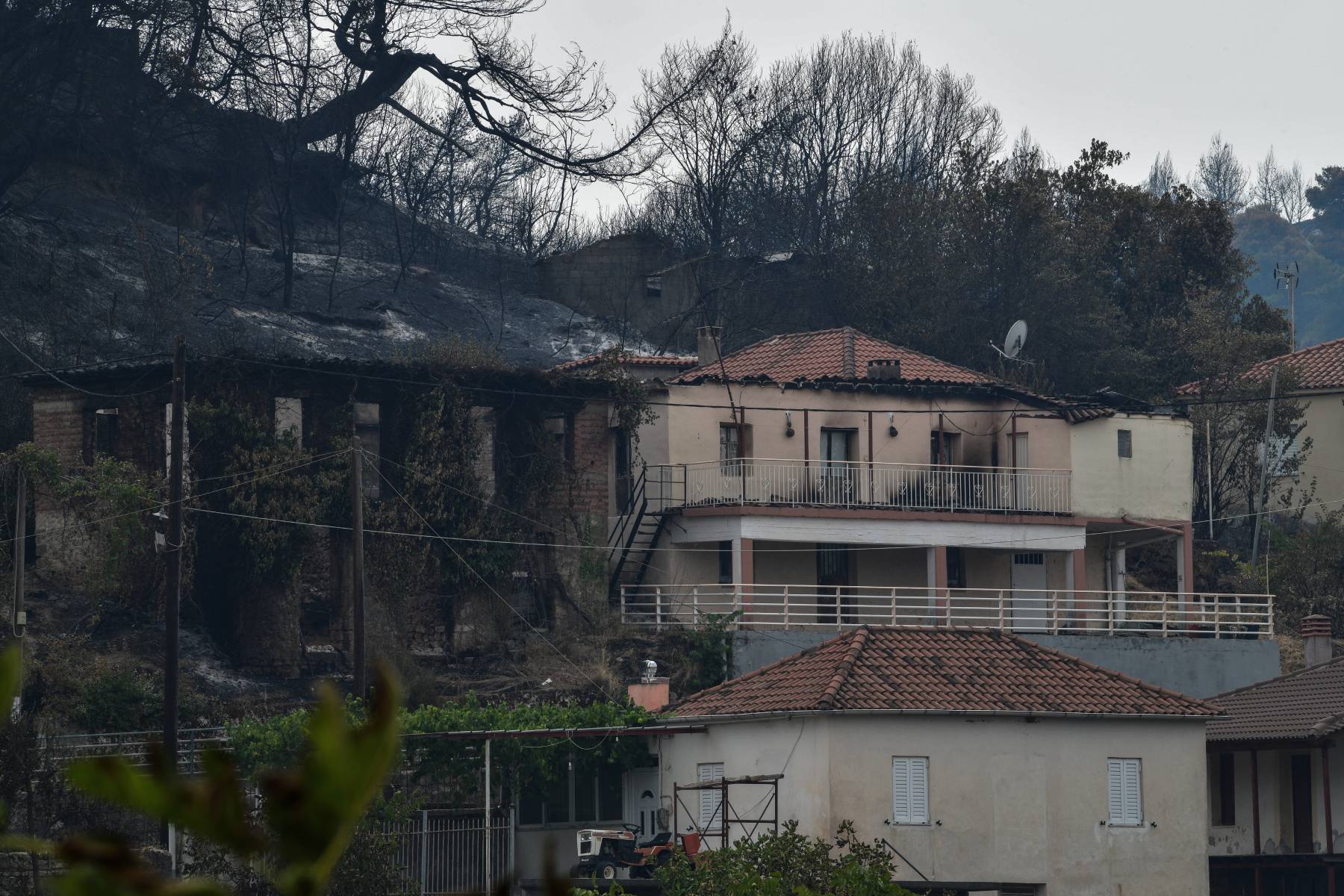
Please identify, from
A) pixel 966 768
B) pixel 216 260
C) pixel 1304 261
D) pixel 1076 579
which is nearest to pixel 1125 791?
pixel 966 768

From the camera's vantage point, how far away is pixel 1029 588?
138ft

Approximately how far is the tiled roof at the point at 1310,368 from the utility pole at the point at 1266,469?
5.17ft

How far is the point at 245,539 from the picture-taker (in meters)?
33.3

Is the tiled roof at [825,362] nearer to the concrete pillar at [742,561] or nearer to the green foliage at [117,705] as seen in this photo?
the concrete pillar at [742,561]

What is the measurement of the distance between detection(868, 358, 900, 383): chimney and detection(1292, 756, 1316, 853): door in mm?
13876

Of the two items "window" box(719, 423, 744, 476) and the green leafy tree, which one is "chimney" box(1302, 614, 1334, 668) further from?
the green leafy tree

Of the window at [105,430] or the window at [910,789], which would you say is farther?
the window at [105,430]

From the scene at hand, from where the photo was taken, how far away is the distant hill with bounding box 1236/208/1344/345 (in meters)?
145

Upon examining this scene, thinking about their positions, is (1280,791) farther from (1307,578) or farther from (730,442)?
(730,442)

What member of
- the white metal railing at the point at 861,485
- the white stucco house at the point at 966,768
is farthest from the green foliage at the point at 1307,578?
the white stucco house at the point at 966,768

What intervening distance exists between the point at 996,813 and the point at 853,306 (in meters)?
28.4

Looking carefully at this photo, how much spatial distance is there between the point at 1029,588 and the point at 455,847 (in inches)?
799

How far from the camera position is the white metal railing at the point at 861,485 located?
128ft

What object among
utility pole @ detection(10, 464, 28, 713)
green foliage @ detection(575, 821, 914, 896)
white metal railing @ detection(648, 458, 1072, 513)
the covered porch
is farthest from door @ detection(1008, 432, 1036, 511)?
utility pole @ detection(10, 464, 28, 713)
